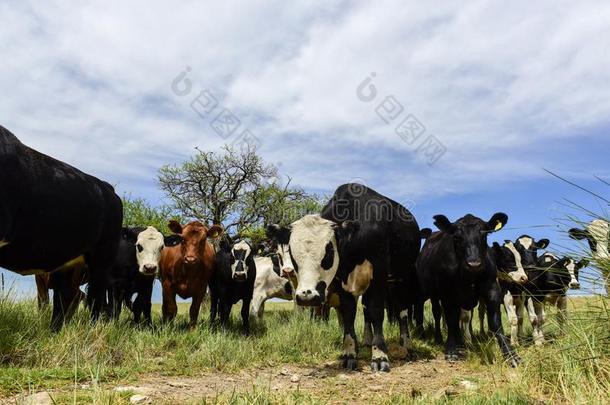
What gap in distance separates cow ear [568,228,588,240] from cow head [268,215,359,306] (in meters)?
2.75

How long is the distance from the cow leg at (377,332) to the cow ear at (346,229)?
3.04 ft

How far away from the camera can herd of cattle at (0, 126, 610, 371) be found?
6285mm

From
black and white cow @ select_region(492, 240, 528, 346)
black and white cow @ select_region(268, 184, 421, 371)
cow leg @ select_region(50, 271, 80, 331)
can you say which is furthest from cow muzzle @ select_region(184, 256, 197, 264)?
black and white cow @ select_region(492, 240, 528, 346)

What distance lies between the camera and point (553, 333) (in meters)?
5.90

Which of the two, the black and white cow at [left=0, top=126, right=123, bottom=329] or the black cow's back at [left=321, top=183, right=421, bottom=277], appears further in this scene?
the black cow's back at [left=321, top=183, right=421, bottom=277]

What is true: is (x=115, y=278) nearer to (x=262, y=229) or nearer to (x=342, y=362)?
(x=342, y=362)

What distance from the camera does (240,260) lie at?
1117 centimetres

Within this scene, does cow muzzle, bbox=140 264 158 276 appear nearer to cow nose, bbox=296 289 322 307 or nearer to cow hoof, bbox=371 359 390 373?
cow nose, bbox=296 289 322 307

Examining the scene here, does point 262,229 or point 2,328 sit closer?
point 2,328

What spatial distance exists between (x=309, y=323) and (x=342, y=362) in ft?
7.25

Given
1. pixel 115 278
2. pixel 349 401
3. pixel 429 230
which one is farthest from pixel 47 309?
pixel 429 230

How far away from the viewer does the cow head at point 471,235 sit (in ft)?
24.3

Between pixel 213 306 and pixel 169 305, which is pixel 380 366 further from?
pixel 213 306

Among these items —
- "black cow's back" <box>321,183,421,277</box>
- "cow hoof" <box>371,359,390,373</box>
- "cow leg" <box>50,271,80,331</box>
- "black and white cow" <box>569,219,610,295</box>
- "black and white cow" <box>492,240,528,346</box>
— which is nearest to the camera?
"black and white cow" <box>569,219,610,295</box>
